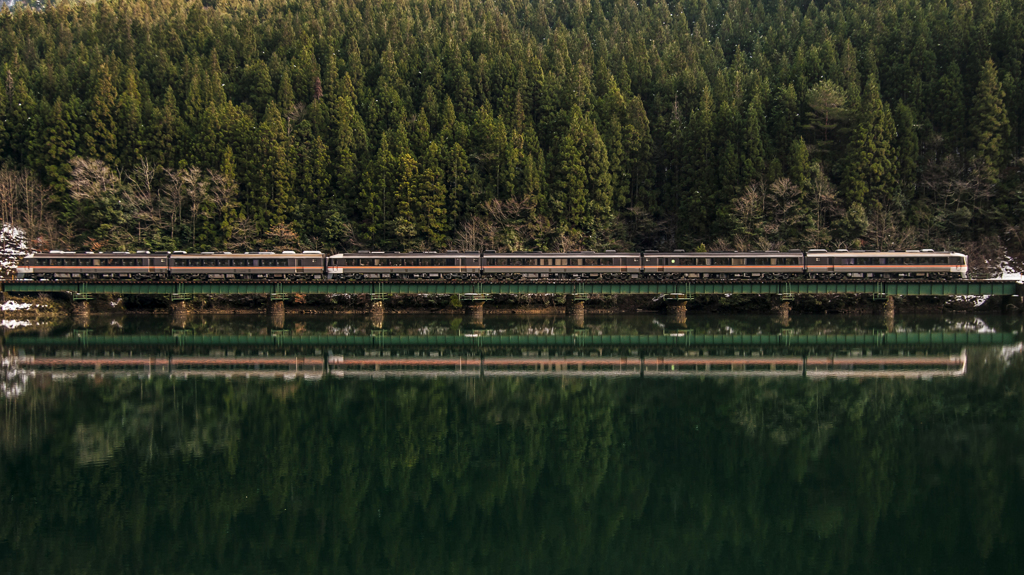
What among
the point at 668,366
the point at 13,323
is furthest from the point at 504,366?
the point at 13,323

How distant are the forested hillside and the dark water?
27.4 m

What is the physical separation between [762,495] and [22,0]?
161290 millimetres

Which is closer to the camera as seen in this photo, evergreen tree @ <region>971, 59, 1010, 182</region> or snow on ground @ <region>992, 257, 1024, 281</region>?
snow on ground @ <region>992, 257, 1024, 281</region>

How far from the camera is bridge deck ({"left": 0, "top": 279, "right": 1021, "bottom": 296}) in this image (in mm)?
59094

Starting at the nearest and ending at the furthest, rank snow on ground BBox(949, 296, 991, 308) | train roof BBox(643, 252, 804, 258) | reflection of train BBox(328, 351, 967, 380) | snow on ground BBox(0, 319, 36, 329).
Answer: reflection of train BBox(328, 351, 967, 380), snow on ground BBox(0, 319, 36, 329), train roof BBox(643, 252, 804, 258), snow on ground BBox(949, 296, 991, 308)

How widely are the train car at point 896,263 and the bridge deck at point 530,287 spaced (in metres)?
1.34

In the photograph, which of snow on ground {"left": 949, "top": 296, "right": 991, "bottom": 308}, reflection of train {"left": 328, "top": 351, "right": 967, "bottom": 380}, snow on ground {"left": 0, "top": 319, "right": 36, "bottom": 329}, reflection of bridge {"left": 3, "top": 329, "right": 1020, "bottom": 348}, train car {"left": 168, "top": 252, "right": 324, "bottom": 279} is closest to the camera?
reflection of train {"left": 328, "top": 351, "right": 967, "bottom": 380}

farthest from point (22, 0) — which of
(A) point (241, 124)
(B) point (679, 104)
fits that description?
(B) point (679, 104)

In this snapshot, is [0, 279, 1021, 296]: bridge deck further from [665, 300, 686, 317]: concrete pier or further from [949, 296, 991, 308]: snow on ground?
[949, 296, 991, 308]: snow on ground

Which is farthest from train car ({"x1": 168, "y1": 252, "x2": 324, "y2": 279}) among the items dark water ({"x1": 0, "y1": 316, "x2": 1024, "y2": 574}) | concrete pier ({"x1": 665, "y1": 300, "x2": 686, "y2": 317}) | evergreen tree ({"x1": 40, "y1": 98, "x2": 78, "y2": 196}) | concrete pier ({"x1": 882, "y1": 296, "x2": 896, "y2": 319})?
concrete pier ({"x1": 882, "y1": 296, "x2": 896, "y2": 319})

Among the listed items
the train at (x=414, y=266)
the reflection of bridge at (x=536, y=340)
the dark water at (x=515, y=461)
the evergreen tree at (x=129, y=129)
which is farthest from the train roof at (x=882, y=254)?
the evergreen tree at (x=129, y=129)

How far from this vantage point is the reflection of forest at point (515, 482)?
17750 mm

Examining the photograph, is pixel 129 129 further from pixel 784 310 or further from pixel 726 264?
pixel 784 310

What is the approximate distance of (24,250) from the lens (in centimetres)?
6875
